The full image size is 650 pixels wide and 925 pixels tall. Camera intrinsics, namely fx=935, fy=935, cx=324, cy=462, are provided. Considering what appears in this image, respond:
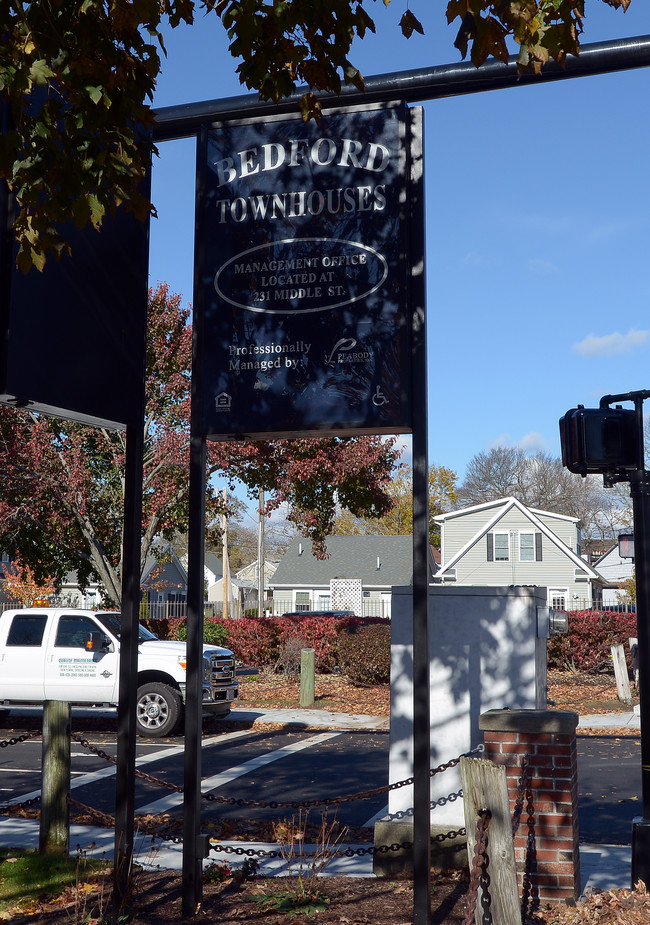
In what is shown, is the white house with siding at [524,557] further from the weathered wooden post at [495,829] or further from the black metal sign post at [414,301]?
the weathered wooden post at [495,829]

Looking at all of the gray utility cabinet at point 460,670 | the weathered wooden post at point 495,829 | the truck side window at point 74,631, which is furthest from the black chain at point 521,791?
the truck side window at point 74,631

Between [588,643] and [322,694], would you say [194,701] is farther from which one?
[588,643]

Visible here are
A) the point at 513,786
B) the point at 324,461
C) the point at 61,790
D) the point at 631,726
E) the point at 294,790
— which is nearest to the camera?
the point at 513,786

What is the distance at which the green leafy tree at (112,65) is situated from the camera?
176 inches

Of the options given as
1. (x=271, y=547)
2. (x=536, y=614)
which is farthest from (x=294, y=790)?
(x=271, y=547)

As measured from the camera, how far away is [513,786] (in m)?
5.73

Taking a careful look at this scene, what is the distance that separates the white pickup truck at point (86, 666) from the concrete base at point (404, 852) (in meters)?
8.48

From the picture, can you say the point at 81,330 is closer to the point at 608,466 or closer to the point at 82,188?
the point at 82,188

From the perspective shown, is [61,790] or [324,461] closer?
[61,790]

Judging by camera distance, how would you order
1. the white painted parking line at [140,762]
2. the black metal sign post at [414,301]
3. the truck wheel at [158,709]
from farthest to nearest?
the truck wheel at [158,709], the white painted parking line at [140,762], the black metal sign post at [414,301]

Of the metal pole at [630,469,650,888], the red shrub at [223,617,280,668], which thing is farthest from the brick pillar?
the red shrub at [223,617,280,668]

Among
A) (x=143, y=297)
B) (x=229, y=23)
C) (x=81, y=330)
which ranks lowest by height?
(x=81, y=330)

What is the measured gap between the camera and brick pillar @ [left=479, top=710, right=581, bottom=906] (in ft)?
18.4

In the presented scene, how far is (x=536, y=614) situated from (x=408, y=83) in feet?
12.2
